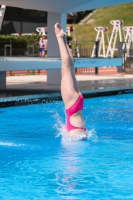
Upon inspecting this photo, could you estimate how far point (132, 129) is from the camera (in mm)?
10359

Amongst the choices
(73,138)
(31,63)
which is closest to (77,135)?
(73,138)

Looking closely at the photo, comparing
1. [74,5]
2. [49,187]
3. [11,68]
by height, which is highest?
[74,5]

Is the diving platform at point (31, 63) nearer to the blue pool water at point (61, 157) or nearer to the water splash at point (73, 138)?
the blue pool water at point (61, 157)

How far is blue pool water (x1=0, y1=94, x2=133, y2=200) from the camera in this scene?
6172 millimetres

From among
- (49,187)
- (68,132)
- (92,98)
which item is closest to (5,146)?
(68,132)

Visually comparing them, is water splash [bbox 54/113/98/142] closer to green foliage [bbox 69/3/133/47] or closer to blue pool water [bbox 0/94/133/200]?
blue pool water [bbox 0/94/133/200]

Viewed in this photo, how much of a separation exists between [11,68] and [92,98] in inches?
97.2

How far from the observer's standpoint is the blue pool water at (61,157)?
6172 mm

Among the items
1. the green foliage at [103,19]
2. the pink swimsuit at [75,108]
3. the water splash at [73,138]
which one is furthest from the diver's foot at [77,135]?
the green foliage at [103,19]

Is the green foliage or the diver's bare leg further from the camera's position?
the green foliage

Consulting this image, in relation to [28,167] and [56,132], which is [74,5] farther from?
[28,167]

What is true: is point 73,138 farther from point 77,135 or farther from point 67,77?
point 67,77

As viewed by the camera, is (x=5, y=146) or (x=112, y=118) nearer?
(x=5, y=146)

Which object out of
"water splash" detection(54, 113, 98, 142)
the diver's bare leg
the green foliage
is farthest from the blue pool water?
the green foliage
